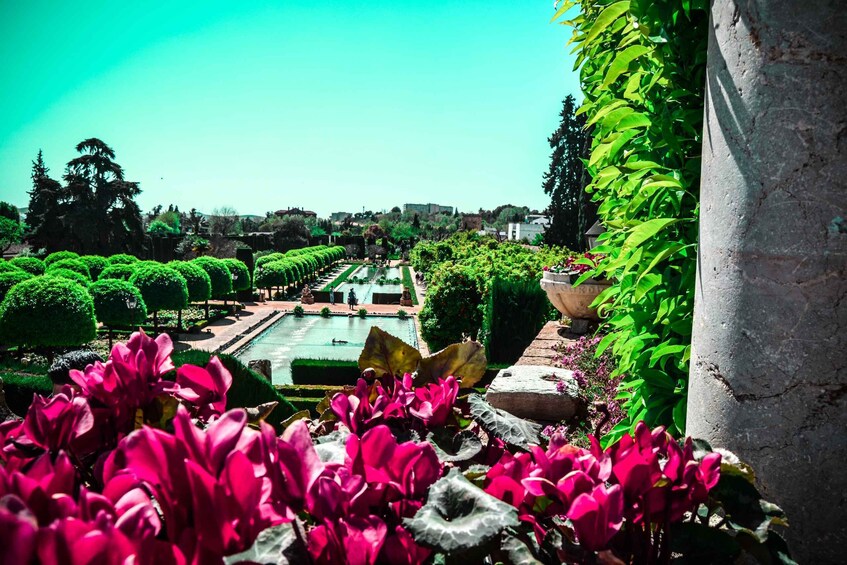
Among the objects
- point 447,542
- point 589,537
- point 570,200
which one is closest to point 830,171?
point 589,537

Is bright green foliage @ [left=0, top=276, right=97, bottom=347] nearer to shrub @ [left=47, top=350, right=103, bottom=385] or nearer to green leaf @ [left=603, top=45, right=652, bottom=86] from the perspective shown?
shrub @ [left=47, top=350, right=103, bottom=385]

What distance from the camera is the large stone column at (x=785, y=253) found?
131 centimetres

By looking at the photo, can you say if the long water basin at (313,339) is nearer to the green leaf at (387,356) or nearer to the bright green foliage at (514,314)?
the bright green foliage at (514,314)

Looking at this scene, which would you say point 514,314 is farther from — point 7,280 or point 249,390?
point 7,280

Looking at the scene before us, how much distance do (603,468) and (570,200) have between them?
32344 millimetres

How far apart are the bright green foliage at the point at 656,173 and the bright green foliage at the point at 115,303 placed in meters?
22.3

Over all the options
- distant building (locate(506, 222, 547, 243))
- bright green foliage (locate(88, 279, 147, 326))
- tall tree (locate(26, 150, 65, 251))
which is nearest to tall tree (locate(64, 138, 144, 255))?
tall tree (locate(26, 150, 65, 251))

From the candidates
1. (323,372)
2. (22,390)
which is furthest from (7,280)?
(22,390)

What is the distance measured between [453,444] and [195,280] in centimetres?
2912

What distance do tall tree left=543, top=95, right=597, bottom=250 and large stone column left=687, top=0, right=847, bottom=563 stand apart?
1124 inches

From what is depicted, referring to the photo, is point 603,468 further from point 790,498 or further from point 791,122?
point 791,122

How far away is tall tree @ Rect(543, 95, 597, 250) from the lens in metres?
31.1

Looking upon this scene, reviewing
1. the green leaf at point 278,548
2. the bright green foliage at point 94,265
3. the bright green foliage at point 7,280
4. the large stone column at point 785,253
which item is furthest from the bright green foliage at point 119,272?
the green leaf at point 278,548

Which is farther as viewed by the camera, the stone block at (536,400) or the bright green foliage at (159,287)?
the bright green foliage at (159,287)
